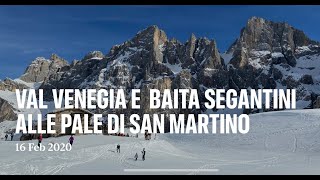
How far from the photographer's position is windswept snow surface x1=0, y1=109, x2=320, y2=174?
30.9 m

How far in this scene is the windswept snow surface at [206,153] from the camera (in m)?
30.9

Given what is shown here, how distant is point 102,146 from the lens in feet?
137

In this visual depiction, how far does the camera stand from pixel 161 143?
156 feet

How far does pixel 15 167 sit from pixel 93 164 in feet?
18.3

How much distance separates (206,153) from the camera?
144 feet
